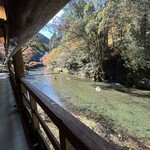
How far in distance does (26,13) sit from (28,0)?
13 centimetres

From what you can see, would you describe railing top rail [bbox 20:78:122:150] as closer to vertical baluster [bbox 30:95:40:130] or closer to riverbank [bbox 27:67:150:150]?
vertical baluster [bbox 30:95:40:130]

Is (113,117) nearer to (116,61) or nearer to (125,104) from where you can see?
(125,104)

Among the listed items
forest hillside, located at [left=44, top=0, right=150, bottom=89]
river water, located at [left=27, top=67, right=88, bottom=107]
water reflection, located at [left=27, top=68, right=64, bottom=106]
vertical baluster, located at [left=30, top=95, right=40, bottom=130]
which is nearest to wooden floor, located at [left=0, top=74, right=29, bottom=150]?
vertical baluster, located at [left=30, top=95, right=40, bottom=130]

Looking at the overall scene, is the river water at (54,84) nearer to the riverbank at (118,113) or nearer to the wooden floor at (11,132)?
the riverbank at (118,113)

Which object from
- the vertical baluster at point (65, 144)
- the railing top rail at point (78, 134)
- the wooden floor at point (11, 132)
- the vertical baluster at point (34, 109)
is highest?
the railing top rail at point (78, 134)

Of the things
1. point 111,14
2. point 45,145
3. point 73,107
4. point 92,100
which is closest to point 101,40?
point 111,14

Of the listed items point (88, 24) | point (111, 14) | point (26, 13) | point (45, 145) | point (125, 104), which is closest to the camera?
point (26, 13)

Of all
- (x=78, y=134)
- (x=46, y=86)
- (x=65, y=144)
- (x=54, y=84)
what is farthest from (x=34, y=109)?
(x=54, y=84)

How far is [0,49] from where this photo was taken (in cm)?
1510

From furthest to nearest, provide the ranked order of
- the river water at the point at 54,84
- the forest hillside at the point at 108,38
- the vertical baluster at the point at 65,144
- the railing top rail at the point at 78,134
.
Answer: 1. the forest hillside at the point at 108,38
2. the river water at the point at 54,84
3. the vertical baluster at the point at 65,144
4. the railing top rail at the point at 78,134

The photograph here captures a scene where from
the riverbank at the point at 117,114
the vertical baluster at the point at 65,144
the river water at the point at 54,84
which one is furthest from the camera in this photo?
the river water at the point at 54,84

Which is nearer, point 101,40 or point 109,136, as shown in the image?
point 109,136

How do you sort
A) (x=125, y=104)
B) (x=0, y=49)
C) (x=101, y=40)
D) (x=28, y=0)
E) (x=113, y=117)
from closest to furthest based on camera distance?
(x=28, y=0), (x=113, y=117), (x=125, y=104), (x=101, y=40), (x=0, y=49)

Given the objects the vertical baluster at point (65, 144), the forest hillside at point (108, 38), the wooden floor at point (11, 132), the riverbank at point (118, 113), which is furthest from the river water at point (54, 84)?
the vertical baluster at point (65, 144)
